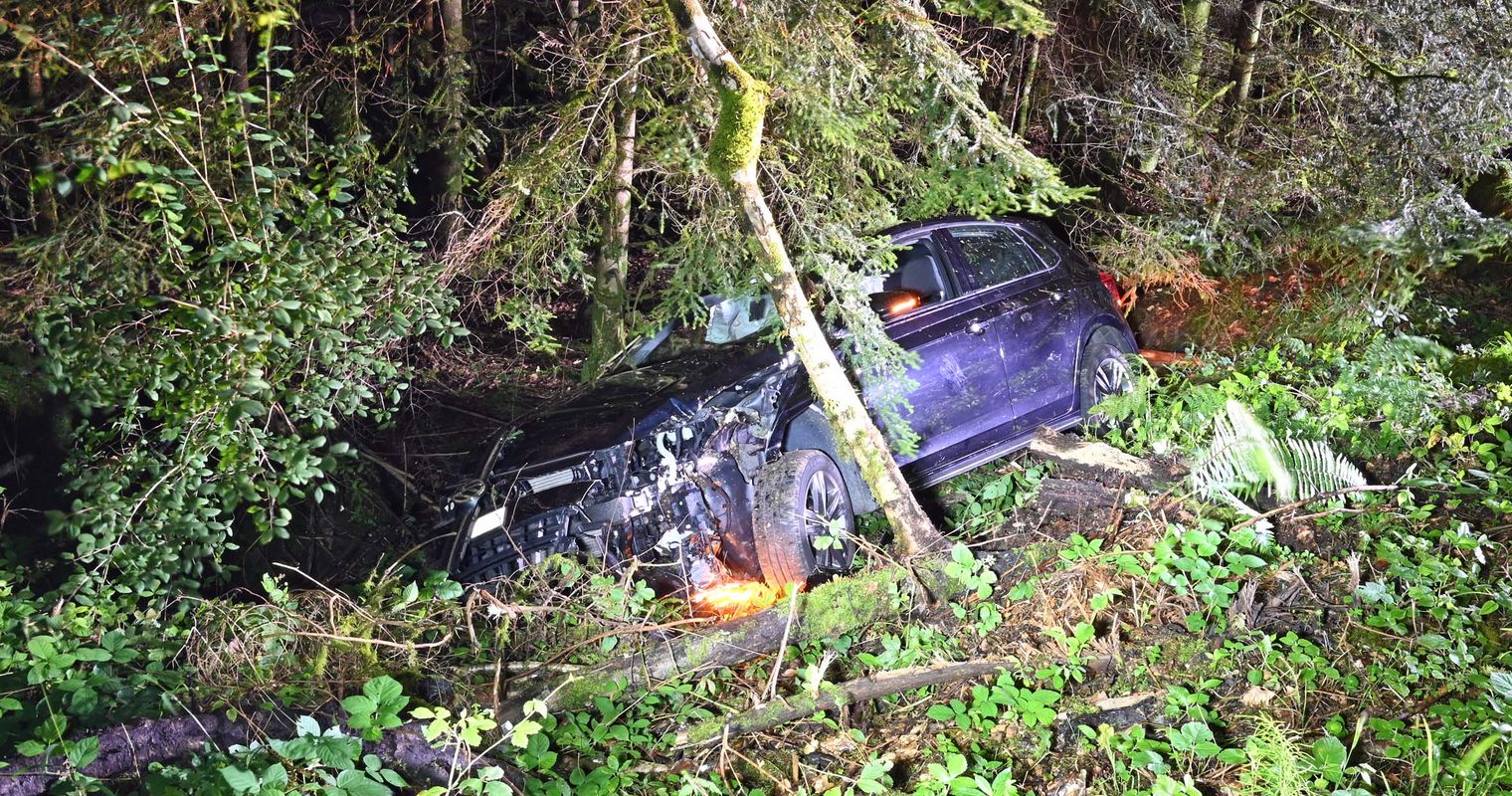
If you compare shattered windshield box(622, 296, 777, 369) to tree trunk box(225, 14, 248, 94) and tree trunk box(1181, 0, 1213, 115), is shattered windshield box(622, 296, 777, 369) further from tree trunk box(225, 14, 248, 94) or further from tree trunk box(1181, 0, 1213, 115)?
tree trunk box(1181, 0, 1213, 115)

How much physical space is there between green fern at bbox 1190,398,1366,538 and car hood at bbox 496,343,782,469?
2239 millimetres

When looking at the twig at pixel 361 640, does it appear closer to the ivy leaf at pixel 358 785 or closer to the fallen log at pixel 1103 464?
the ivy leaf at pixel 358 785

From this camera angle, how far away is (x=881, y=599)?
4.18 meters

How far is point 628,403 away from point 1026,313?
8.76 ft

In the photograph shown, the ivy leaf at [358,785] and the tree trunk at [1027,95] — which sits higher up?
the tree trunk at [1027,95]

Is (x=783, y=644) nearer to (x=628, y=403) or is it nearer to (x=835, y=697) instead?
(x=835, y=697)

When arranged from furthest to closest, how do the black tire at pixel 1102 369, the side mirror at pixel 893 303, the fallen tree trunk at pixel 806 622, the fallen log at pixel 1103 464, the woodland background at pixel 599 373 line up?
the black tire at pixel 1102 369 → the side mirror at pixel 893 303 → the fallen log at pixel 1103 464 → the fallen tree trunk at pixel 806 622 → the woodland background at pixel 599 373

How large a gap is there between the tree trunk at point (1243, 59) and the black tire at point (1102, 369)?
94.5 inches

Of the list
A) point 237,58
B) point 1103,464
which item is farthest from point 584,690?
point 237,58

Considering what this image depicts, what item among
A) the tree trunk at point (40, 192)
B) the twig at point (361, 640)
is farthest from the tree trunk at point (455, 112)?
the twig at point (361, 640)

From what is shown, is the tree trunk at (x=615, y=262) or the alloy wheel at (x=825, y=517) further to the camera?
the tree trunk at (x=615, y=262)

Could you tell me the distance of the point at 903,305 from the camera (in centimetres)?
545

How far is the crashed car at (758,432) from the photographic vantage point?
460cm

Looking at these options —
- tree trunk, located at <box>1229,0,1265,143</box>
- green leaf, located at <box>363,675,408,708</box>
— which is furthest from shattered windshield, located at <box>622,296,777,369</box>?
tree trunk, located at <box>1229,0,1265,143</box>
